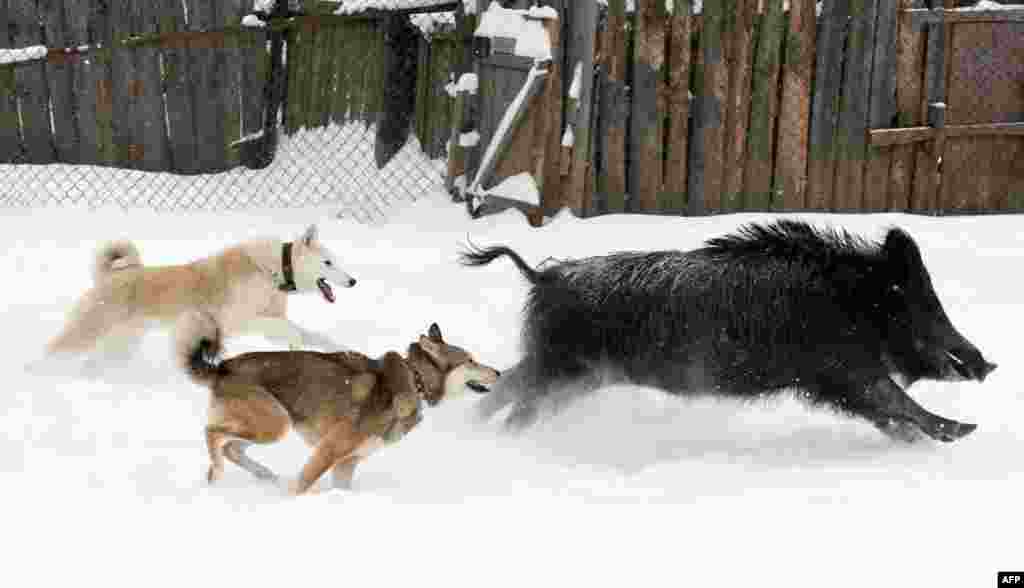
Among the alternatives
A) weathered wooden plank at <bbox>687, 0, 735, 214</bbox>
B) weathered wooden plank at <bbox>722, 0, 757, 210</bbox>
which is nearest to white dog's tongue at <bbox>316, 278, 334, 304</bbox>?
weathered wooden plank at <bbox>687, 0, 735, 214</bbox>

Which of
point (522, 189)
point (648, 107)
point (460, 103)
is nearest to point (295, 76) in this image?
point (460, 103)

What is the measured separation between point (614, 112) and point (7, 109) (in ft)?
18.7

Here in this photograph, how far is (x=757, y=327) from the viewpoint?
5570mm

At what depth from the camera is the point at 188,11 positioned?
11.3 metres

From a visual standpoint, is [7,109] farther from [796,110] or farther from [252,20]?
[796,110]

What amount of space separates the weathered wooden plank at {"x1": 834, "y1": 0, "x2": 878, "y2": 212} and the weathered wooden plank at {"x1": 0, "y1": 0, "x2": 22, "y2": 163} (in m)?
7.15

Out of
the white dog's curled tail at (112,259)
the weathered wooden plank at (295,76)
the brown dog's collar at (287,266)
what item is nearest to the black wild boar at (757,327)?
the brown dog's collar at (287,266)

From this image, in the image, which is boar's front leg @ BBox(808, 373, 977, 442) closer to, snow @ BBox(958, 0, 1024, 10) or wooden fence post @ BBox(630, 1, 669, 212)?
wooden fence post @ BBox(630, 1, 669, 212)

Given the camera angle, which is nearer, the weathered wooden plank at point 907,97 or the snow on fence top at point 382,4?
the weathered wooden plank at point 907,97

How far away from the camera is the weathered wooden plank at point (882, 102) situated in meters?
9.50

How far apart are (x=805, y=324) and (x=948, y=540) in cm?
145

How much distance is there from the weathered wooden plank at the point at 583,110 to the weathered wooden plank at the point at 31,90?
5047 millimetres

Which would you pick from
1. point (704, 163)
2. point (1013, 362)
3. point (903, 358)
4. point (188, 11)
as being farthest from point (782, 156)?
point (188, 11)

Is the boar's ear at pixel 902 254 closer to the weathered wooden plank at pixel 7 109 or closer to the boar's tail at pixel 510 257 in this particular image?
the boar's tail at pixel 510 257
